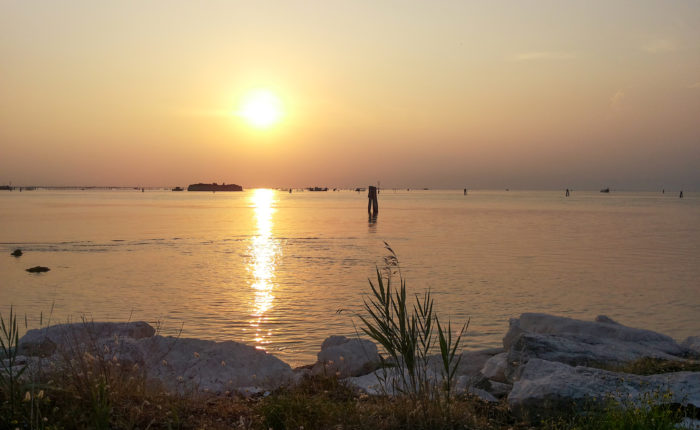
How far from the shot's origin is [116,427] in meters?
4.84

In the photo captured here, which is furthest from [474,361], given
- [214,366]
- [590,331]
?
[214,366]

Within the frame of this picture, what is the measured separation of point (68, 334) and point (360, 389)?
16.0 ft

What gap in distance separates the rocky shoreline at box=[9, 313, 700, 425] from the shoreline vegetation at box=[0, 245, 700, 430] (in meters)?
0.02

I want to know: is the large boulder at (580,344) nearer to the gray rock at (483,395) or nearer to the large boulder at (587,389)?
the gray rock at (483,395)

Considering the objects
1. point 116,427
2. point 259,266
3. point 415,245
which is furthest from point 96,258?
point 116,427

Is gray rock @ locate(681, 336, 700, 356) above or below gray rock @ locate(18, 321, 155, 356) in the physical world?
below

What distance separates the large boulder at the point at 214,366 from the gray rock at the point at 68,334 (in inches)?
33.2

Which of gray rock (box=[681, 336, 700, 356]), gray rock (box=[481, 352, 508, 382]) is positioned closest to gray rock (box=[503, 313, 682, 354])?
gray rock (box=[681, 336, 700, 356])

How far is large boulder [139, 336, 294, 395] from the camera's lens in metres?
7.14

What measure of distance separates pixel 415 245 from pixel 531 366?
2367cm

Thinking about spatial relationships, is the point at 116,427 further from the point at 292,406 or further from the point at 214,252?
the point at 214,252

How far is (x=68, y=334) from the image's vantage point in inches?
338

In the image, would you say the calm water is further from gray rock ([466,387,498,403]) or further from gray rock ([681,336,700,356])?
gray rock ([466,387,498,403])

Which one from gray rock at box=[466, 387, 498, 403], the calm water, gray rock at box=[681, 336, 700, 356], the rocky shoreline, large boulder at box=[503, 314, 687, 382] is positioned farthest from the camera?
the calm water
